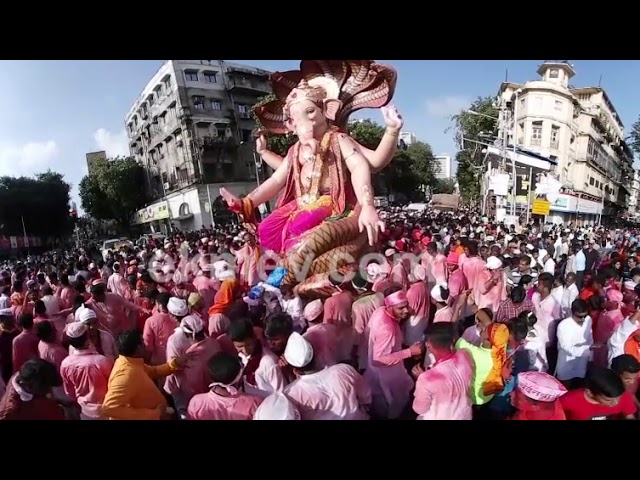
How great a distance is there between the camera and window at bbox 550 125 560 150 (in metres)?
7.19

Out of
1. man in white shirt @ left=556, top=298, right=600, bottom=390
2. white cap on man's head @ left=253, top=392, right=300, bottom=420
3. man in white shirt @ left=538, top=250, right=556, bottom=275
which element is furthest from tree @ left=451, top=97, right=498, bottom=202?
white cap on man's head @ left=253, top=392, right=300, bottom=420

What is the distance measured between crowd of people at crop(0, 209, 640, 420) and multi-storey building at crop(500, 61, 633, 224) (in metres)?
2.06

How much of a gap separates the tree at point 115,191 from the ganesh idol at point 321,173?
1932 mm

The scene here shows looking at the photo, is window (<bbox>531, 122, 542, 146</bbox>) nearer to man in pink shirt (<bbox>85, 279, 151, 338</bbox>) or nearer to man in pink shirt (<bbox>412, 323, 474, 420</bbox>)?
man in pink shirt (<bbox>412, 323, 474, 420</bbox>)

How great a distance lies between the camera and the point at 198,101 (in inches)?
249

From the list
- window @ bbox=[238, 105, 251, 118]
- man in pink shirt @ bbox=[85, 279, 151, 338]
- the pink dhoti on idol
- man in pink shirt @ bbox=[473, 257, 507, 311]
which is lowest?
man in pink shirt @ bbox=[473, 257, 507, 311]

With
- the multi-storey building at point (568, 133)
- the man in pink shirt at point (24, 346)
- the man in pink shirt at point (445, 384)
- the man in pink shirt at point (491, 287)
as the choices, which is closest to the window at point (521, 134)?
the multi-storey building at point (568, 133)

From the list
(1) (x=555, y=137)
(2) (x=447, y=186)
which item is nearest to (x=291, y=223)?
(1) (x=555, y=137)

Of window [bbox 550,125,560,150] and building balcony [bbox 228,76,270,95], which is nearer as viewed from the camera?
building balcony [bbox 228,76,270,95]

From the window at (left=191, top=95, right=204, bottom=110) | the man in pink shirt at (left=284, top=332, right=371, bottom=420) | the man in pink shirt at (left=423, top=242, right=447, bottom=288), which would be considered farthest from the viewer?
the window at (left=191, top=95, right=204, bottom=110)

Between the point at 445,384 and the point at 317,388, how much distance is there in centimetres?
70

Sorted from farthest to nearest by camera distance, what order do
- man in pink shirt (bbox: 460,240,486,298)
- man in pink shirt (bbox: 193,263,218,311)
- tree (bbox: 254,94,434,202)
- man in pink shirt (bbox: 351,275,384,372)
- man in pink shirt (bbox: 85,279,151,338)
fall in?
tree (bbox: 254,94,434,202) → man in pink shirt (bbox: 460,240,486,298) → man in pink shirt (bbox: 193,263,218,311) → man in pink shirt (bbox: 85,279,151,338) → man in pink shirt (bbox: 351,275,384,372)

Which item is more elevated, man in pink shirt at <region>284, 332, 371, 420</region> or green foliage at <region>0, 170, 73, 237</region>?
green foliage at <region>0, 170, 73, 237</region>
